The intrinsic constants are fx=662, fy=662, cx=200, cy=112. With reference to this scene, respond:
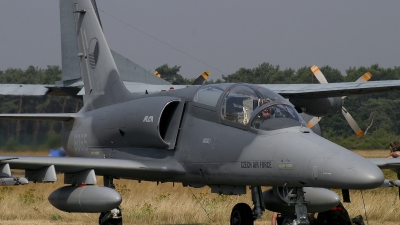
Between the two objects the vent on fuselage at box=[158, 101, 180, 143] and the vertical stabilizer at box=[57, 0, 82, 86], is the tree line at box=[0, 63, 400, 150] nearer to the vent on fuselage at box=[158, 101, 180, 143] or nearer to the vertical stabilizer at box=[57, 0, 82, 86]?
the vertical stabilizer at box=[57, 0, 82, 86]

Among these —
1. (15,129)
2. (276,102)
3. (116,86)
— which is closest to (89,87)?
(116,86)

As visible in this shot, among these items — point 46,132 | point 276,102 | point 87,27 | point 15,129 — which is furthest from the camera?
point 15,129

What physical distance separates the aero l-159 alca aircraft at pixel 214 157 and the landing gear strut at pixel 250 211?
0.06 feet

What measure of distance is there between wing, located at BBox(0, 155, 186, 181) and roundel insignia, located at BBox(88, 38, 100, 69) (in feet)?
12.6

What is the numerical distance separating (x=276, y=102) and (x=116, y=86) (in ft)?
16.1

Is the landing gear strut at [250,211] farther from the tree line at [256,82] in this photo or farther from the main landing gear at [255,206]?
the tree line at [256,82]

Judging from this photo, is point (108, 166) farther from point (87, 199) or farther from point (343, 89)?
point (343, 89)

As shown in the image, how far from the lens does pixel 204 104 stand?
434 inches

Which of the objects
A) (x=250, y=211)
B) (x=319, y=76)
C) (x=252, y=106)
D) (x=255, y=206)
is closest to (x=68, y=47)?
(x=319, y=76)

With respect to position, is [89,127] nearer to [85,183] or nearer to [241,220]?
[85,183]

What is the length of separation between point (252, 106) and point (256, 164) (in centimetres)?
95

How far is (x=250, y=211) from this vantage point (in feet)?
37.0

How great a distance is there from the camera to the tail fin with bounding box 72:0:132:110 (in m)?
14.3

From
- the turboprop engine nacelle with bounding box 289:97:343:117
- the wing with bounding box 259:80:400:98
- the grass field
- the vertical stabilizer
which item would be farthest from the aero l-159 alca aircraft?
the vertical stabilizer
